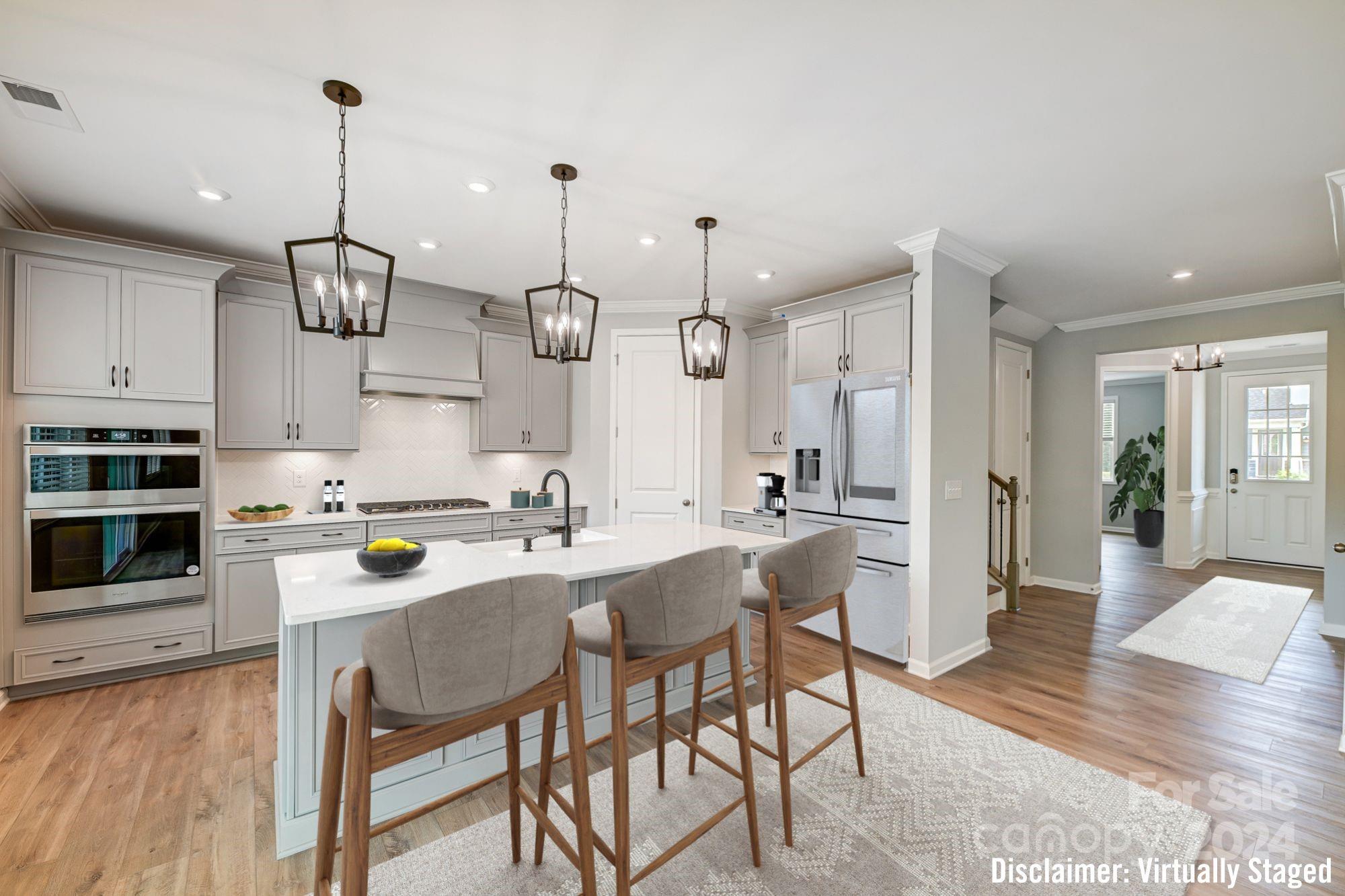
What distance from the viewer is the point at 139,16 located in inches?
67.9

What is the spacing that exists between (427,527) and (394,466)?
2.40 feet

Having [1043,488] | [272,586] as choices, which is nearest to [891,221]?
[1043,488]

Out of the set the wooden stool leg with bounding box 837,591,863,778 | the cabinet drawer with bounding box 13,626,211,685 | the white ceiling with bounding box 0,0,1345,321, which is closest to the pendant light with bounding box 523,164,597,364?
the white ceiling with bounding box 0,0,1345,321

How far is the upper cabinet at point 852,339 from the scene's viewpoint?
3619mm

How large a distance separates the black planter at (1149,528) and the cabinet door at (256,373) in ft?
32.3

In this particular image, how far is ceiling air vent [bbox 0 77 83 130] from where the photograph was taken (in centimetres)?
205

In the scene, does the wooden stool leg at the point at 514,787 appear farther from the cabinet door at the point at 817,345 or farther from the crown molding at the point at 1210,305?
the crown molding at the point at 1210,305

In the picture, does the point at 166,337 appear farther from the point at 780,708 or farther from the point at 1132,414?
the point at 1132,414

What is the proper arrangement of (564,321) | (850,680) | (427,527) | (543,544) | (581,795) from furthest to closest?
1. (427,527)
2. (543,544)
3. (564,321)
4. (850,680)
5. (581,795)

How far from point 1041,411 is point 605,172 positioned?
5.16 m

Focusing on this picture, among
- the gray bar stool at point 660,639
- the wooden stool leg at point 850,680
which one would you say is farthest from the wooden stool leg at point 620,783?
the wooden stool leg at point 850,680

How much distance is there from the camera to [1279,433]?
6.84 m

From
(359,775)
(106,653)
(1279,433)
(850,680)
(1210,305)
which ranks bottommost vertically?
(106,653)

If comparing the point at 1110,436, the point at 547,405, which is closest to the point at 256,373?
the point at 547,405
